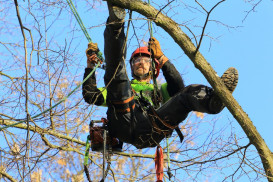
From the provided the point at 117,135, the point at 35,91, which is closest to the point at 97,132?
the point at 117,135

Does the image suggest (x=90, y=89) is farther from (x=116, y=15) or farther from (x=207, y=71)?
(x=207, y=71)

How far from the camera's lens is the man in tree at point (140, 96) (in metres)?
4.42

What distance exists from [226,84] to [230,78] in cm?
6

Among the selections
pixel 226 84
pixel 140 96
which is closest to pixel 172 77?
pixel 140 96

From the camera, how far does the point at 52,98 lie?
19.4 feet

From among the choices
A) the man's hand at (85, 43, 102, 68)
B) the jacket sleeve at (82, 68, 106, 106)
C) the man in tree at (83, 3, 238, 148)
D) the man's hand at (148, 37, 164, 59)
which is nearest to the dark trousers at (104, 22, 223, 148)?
the man in tree at (83, 3, 238, 148)

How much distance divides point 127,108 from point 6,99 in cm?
167

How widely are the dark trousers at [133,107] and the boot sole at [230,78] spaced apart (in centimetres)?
24

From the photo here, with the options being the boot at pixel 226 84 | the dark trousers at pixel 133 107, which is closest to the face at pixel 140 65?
the dark trousers at pixel 133 107

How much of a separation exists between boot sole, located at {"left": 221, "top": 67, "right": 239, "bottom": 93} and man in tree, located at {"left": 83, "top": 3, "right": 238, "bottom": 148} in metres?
0.19

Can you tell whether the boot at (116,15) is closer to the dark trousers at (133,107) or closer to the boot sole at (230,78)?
the dark trousers at (133,107)

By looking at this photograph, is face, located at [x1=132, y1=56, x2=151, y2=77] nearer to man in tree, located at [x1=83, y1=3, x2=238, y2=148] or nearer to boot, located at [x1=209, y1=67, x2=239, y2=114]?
man in tree, located at [x1=83, y1=3, x2=238, y2=148]

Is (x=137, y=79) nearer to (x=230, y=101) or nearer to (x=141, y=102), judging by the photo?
(x=141, y=102)

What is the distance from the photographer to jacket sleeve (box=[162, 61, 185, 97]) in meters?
4.96
